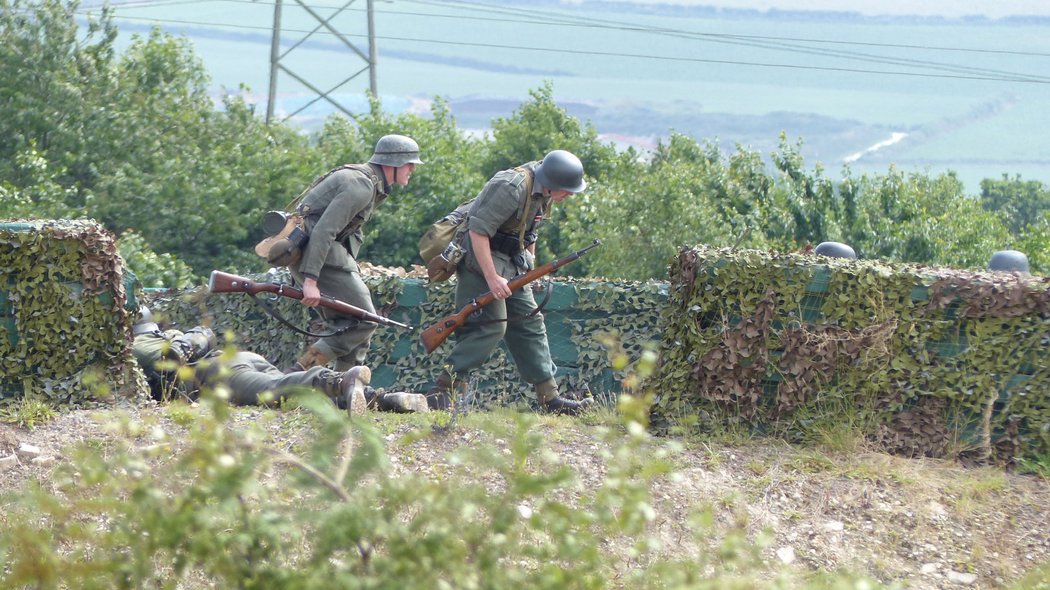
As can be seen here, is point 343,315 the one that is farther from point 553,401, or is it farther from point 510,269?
point 553,401

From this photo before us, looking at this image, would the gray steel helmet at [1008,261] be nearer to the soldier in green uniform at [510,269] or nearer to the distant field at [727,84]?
the soldier in green uniform at [510,269]

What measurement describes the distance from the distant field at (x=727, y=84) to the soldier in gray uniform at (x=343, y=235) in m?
89.7

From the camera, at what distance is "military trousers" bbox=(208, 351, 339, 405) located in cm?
739

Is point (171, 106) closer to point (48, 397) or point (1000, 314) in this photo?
point (48, 397)

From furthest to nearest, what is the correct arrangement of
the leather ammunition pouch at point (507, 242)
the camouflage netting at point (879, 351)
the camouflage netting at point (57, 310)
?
the leather ammunition pouch at point (507, 242), the camouflage netting at point (57, 310), the camouflage netting at point (879, 351)

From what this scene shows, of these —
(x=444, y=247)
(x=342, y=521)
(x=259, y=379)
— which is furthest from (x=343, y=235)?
(x=342, y=521)

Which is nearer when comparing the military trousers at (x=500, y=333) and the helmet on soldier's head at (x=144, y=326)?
the military trousers at (x=500, y=333)

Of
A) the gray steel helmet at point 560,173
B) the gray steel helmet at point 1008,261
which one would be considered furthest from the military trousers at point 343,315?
the gray steel helmet at point 1008,261

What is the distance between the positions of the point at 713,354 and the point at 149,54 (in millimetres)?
19545

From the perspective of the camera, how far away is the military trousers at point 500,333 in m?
7.70

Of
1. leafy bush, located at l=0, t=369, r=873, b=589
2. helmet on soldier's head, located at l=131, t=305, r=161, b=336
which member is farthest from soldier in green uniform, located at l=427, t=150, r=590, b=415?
leafy bush, located at l=0, t=369, r=873, b=589

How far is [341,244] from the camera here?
8109 millimetres

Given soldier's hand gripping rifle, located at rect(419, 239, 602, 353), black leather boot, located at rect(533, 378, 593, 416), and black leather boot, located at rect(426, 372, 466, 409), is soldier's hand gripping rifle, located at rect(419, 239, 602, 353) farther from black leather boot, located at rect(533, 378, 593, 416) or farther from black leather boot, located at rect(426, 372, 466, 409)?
black leather boot, located at rect(533, 378, 593, 416)

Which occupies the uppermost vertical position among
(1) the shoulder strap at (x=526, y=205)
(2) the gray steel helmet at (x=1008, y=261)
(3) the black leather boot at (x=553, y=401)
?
(1) the shoulder strap at (x=526, y=205)
